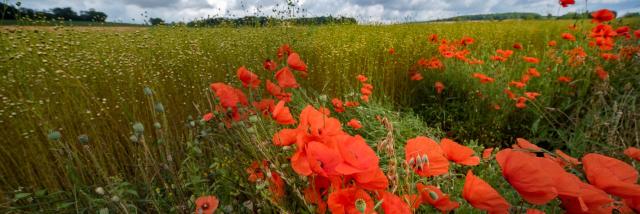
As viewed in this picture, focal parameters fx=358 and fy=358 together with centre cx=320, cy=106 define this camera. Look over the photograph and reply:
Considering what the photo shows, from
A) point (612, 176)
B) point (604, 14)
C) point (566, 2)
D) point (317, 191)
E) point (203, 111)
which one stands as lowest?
point (203, 111)

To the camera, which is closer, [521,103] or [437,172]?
[437,172]

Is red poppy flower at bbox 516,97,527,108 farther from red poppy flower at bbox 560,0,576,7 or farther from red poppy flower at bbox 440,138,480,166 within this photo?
red poppy flower at bbox 440,138,480,166

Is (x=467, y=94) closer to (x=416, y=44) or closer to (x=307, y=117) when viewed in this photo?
(x=416, y=44)

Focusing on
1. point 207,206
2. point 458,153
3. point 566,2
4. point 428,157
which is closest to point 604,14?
point 566,2

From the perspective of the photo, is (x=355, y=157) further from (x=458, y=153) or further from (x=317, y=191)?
(x=458, y=153)

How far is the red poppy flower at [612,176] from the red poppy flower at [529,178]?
0.37 ft

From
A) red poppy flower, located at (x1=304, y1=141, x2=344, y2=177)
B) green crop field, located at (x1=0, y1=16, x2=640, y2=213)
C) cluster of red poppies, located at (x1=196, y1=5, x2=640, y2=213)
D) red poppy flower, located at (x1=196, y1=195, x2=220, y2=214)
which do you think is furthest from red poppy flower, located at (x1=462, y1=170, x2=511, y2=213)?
red poppy flower, located at (x1=196, y1=195, x2=220, y2=214)

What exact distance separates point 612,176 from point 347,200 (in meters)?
0.44

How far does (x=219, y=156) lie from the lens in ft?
5.32

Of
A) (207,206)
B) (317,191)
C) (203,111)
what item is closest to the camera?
(317,191)

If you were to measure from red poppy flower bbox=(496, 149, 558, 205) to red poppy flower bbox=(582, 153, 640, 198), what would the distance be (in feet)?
0.37

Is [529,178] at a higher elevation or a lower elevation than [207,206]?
higher

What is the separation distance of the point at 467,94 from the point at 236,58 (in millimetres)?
2024

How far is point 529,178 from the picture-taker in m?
0.57
